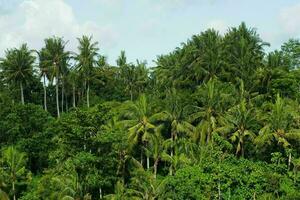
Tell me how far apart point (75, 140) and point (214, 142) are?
31.5ft

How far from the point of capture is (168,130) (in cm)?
4684

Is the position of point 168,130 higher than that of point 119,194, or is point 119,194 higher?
point 168,130

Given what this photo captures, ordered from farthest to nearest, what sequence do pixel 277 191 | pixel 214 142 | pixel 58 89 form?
pixel 58 89 < pixel 214 142 < pixel 277 191

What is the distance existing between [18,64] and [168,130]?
20654mm

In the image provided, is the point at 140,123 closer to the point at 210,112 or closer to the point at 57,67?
the point at 210,112

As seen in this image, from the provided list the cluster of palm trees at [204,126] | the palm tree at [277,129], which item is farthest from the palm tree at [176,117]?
the palm tree at [277,129]

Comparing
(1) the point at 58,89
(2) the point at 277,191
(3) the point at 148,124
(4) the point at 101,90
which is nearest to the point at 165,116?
(3) the point at 148,124

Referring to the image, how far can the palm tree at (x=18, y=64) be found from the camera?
58.3m

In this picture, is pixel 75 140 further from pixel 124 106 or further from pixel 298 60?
pixel 298 60

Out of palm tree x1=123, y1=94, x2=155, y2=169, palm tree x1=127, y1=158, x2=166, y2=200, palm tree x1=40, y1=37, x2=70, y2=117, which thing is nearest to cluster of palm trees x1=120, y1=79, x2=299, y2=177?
palm tree x1=123, y1=94, x2=155, y2=169

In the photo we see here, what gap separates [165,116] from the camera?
44.1m

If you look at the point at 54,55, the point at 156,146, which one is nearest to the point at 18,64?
the point at 54,55

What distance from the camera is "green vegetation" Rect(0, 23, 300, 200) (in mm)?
35375

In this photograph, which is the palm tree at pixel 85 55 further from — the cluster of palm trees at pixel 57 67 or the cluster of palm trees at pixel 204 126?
the cluster of palm trees at pixel 204 126
